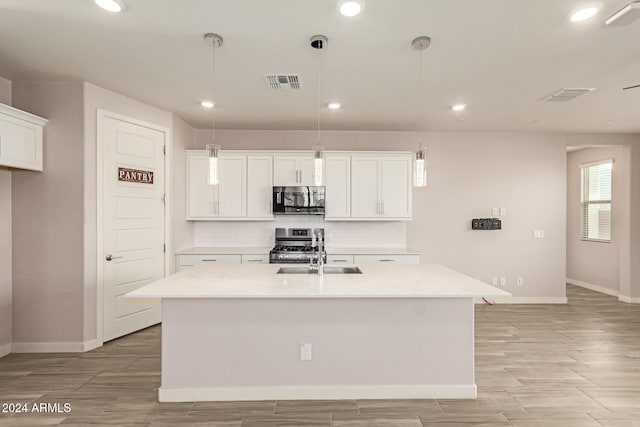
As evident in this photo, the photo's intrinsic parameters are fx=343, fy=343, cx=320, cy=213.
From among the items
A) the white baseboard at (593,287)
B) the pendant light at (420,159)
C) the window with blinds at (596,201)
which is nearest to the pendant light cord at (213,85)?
the pendant light at (420,159)

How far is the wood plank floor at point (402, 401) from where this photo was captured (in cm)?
232

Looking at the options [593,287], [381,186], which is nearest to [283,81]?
[381,186]

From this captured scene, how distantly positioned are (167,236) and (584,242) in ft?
24.0

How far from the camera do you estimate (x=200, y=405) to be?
8.09 feet

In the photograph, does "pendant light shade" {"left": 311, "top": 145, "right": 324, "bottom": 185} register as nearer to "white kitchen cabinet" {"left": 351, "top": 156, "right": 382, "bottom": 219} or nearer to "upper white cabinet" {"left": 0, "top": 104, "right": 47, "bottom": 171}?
"white kitchen cabinet" {"left": 351, "top": 156, "right": 382, "bottom": 219}

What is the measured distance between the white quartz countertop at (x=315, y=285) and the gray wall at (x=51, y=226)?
1.48 meters

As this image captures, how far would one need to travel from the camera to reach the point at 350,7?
6.89 feet

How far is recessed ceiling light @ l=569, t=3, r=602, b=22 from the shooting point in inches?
82.7

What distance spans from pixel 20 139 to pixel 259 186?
2.58 meters

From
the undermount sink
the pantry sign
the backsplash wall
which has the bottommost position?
the undermount sink

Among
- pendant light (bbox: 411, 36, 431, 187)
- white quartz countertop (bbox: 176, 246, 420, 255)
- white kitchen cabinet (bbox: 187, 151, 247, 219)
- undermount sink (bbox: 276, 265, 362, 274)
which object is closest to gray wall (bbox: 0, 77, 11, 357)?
white quartz countertop (bbox: 176, 246, 420, 255)

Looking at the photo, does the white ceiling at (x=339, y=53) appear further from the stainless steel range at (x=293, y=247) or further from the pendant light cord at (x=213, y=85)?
the stainless steel range at (x=293, y=247)

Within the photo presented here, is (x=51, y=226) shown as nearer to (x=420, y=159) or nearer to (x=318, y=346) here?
(x=318, y=346)

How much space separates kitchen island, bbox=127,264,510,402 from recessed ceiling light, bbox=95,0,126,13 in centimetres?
183
